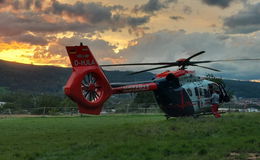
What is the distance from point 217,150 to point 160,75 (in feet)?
41.9

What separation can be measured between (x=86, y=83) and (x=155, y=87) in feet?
20.6

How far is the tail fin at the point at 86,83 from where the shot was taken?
693 inches

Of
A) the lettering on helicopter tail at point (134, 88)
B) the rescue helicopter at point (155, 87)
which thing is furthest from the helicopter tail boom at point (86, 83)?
the lettering on helicopter tail at point (134, 88)

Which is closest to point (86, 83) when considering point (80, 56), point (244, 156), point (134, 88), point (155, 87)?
point (80, 56)

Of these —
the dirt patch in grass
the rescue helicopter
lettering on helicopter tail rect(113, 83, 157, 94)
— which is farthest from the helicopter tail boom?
the dirt patch in grass

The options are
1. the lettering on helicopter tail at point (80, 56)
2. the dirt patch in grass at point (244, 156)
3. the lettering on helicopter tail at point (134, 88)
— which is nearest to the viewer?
the dirt patch in grass at point (244, 156)

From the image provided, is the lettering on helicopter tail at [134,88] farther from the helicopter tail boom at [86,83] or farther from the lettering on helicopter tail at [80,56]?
the lettering on helicopter tail at [80,56]

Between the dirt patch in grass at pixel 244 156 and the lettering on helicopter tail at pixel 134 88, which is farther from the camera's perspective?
the lettering on helicopter tail at pixel 134 88

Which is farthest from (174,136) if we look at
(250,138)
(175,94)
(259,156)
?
(175,94)

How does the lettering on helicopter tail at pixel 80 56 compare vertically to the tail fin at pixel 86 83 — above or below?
above

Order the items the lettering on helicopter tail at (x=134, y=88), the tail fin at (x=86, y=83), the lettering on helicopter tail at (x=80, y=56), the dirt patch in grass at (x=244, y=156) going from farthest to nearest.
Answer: the lettering on helicopter tail at (x=134, y=88)
the lettering on helicopter tail at (x=80, y=56)
the tail fin at (x=86, y=83)
the dirt patch in grass at (x=244, y=156)

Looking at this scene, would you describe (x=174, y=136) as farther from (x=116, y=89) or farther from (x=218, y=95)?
(x=218, y=95)

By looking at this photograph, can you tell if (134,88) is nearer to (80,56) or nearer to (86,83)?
(86,83)

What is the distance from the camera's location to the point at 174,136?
15.2 m
